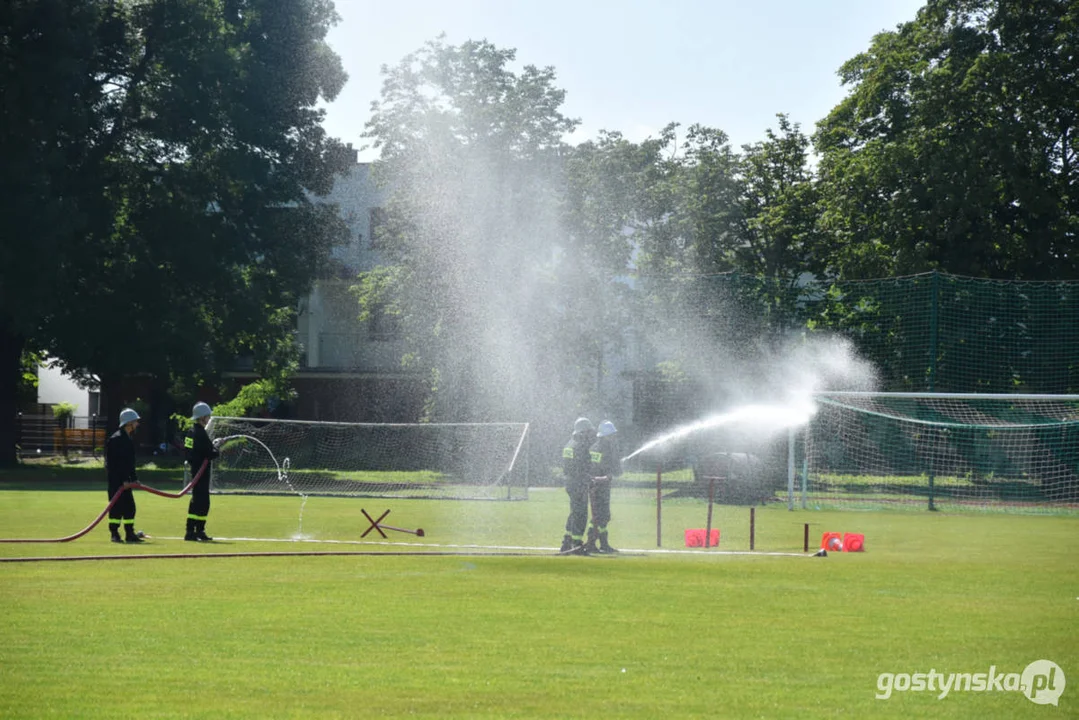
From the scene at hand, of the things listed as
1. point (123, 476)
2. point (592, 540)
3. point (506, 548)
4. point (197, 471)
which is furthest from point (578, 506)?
point (123, 476)

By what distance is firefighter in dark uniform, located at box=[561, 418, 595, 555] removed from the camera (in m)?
17.9

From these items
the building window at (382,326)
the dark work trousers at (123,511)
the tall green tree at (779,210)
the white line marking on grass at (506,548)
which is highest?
the tall green tree at (779,210)

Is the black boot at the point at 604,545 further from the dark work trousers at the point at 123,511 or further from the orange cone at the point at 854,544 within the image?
the dark work trousers at the point at 123,511

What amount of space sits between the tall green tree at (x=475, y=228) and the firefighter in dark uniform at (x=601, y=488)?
26.4 metres

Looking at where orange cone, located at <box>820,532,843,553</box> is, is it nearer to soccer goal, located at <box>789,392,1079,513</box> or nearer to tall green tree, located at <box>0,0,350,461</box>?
soccer goal, located at <box>789,392,1079,513</box>

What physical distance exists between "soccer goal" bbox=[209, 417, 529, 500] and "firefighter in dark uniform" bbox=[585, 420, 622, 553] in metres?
13.9

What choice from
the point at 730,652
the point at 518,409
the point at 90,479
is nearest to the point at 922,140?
the point at 518,409

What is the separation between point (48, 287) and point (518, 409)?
15.8m

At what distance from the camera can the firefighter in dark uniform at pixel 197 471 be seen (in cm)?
1894

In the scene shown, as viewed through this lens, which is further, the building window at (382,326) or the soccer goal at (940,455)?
the building window at (382,326)

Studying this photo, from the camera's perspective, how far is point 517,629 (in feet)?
33.8

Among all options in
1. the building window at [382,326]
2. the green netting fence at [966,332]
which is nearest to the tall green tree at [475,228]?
the building window at [382,326]

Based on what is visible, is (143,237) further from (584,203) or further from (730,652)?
(730,652)

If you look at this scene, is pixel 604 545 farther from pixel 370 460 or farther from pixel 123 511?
pixel 370 460
